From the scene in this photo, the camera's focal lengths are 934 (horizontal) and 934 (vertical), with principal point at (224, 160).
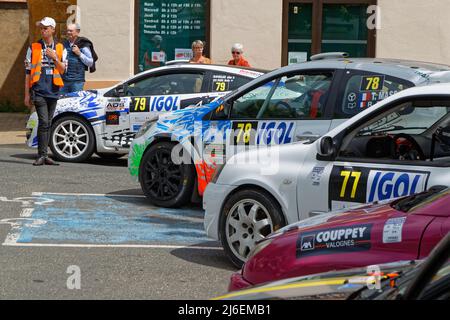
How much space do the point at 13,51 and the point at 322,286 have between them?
19945 millimetres

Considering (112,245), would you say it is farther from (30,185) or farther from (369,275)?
(369,275)

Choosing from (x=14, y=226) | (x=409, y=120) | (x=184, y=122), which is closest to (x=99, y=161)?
(x=184, y=122)

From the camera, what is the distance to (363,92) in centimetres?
897

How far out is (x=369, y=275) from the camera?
12.6 feet

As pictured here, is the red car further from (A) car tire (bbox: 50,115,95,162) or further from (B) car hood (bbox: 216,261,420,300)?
(A) car tire (bbox: 50,115,95,162)

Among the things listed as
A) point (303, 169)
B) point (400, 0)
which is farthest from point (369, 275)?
point (400, 0)

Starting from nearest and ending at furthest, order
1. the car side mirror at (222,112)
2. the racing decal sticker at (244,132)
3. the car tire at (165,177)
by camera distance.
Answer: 1. the racing decal sticker at (244,132)
2. the car side mirror at (222,112)
3. the car tire at (165,177)

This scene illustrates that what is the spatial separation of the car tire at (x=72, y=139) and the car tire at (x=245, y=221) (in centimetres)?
638

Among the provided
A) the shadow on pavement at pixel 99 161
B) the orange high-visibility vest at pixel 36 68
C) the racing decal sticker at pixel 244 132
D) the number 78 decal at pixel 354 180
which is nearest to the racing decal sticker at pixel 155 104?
the orange high-visibility vest at pixel 36 68

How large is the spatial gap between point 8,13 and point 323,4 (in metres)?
8.09

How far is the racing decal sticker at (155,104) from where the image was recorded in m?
12.9

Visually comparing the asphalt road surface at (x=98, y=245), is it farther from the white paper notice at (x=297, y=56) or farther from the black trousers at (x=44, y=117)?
the white paper notice at (x=297, y=56)

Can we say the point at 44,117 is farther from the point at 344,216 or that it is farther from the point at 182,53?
the point at 344,216
